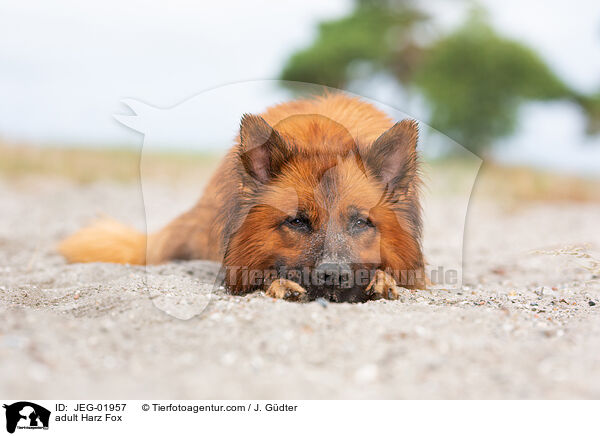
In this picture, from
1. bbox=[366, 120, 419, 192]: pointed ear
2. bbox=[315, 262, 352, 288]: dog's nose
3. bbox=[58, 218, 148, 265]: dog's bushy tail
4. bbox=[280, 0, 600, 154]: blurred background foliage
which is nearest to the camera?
bbox=[315, 262, 352, 288]: dog's nose

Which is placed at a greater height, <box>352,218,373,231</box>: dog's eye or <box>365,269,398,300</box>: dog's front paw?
A: <box>352,218,373,231</box>: dog's eye

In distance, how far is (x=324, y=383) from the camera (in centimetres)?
279

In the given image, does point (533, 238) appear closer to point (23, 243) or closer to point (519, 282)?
point (519, 282)

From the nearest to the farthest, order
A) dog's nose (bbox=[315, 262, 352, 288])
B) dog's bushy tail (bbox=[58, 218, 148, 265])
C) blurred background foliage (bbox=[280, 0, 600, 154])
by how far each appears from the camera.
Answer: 1. dog's nose (bbox=[315, 262, 352, 288])
2. dog's bushy tail (bbox=[58, 218, 148, 265])
3. blurred background foliage (bbox=[280, 0, 600, 154])

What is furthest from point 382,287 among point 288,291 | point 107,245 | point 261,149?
point 107,245

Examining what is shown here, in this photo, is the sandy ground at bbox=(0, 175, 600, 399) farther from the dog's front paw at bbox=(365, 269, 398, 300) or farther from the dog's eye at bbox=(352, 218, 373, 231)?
the dog's eye at bbox=(352, 218, 373, 231)

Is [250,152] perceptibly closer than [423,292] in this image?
Yes

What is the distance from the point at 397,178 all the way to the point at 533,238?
603cm
